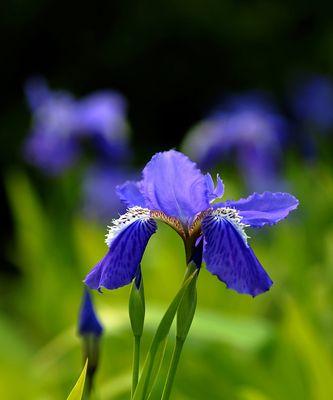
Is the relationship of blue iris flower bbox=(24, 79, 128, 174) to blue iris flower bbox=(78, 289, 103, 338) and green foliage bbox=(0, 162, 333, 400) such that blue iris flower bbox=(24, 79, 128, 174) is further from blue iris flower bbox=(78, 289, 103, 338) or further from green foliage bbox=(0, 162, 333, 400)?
blue iris flower bbox=(78, 289, 103, 338)

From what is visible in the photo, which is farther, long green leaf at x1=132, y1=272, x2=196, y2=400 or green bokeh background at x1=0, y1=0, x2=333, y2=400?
green bokeh background at x1=0, y1=0, x2=333, y2=400

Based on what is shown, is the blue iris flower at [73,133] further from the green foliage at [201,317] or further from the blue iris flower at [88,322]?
the blue iris flower at [88,322]

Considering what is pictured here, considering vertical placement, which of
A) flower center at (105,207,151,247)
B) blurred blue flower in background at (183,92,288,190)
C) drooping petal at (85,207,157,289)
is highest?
blurred blue flower in background at (183,92,288,190)

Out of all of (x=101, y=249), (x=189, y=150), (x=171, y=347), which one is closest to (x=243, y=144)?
(x=189, y=150)

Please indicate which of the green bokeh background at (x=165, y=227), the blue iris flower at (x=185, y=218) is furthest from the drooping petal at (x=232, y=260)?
the green bokeh background at (x=165, y=227)

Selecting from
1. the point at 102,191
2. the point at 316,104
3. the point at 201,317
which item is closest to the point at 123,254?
the point at 201,317

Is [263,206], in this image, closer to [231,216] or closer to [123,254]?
[231,216]

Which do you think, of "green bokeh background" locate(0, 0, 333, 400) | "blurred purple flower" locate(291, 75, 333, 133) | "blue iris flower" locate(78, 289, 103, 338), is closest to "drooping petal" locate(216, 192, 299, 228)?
"blue iris flower" locate(78, 289, 103, 338)
